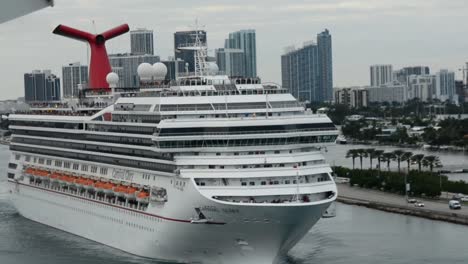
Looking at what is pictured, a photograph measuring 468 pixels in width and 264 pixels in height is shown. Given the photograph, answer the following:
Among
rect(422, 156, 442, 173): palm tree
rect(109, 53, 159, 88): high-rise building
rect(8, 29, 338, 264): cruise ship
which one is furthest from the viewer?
rect(109, 53, 159, 88): high-rise building

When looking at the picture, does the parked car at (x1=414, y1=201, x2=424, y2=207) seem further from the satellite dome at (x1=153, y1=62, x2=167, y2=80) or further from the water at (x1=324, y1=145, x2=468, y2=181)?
the water at (x1=324, y1=145, x2=468, y2=181)

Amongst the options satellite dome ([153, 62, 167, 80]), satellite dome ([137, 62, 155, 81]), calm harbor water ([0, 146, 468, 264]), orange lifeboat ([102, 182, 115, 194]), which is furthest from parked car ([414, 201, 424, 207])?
orange lifeboat ([102, 182, 115, 194])

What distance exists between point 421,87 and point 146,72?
13011 cm

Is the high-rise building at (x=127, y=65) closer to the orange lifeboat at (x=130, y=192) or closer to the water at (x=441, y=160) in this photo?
the water at (x=441, y=160)

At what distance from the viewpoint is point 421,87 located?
14650cm

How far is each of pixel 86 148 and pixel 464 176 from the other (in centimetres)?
2218

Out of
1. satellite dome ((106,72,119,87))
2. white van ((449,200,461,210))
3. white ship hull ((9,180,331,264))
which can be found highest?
satellite dome ((106,72,119,87))

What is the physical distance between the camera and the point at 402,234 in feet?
66.8

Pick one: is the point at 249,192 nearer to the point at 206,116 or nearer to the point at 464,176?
the point at 206,116

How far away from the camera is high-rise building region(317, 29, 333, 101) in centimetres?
13862

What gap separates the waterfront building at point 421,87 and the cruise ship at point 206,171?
130157 millimetres

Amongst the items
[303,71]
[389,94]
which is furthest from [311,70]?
[389,94]

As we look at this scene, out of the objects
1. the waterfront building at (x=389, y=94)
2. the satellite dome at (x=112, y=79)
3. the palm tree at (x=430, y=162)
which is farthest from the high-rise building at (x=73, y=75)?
the waterfront building at (x=389, y=94)

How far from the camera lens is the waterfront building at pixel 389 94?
138 meters
